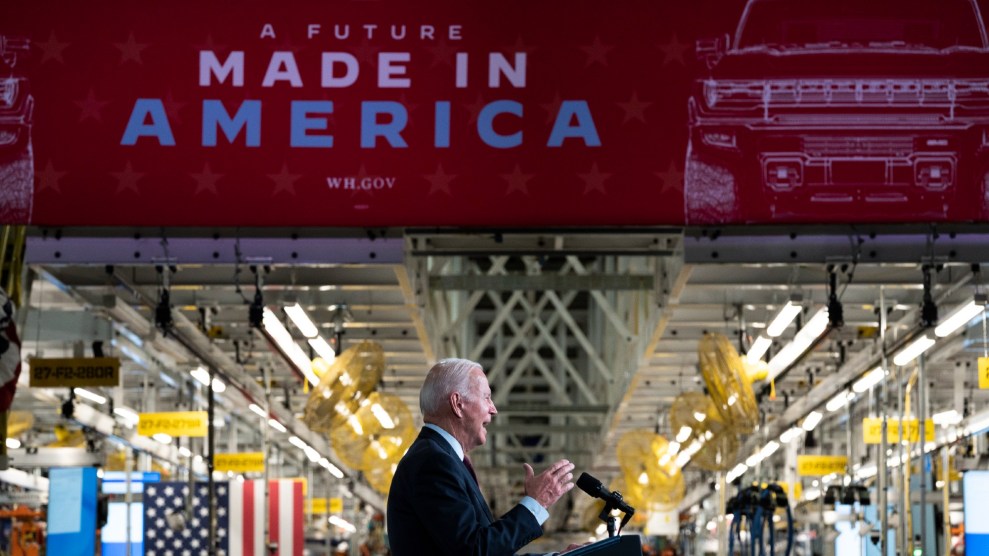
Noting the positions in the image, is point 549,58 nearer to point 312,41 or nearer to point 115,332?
point 312,41

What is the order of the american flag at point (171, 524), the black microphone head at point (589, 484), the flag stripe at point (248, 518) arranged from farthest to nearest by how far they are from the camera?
the flag stripe at point (248, 518) → the american flag at point (171, 524) → the black microphone head at point (589, 484)

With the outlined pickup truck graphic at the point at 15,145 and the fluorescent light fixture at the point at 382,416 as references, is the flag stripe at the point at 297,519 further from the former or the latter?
the outlined pickup truck graphic at the point at 15,145

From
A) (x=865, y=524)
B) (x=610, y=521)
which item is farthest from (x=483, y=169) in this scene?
(x=865, y=524)

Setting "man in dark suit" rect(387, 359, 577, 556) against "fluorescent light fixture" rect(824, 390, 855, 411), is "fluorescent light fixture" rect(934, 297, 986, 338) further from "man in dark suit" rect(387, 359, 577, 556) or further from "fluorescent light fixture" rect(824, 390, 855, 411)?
"man in dark suit" rect(387, 359, 577, 556)

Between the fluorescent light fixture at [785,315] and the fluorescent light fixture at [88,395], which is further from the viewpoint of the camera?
the fluorescent light fixture at [88,395]

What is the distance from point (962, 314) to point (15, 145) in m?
7.45

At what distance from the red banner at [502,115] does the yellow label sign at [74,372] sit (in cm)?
652

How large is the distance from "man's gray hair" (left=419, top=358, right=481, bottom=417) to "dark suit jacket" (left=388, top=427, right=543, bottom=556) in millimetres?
86

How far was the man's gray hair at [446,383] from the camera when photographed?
4.20 meters

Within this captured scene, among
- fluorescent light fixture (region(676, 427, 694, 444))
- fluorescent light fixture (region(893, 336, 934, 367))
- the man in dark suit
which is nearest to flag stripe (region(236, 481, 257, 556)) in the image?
fluorescent light fixture (region(676, 427, 694, 444))

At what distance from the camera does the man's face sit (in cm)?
421

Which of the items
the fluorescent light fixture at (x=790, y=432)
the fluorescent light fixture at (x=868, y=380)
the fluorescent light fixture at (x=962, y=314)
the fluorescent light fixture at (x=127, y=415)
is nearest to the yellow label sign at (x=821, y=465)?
the fluorescent light fixture at (x=790, y=432)

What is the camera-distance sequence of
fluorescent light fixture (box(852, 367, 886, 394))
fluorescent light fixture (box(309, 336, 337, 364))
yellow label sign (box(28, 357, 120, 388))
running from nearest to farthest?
fluorescent light fixture (box(309, 336, 337, 364)) < yellow label sign (box(28, 357, 120, 388)) < fluorescent light fixture (box(852, 367, 886, 394))

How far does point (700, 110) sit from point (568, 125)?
2.24 ft
